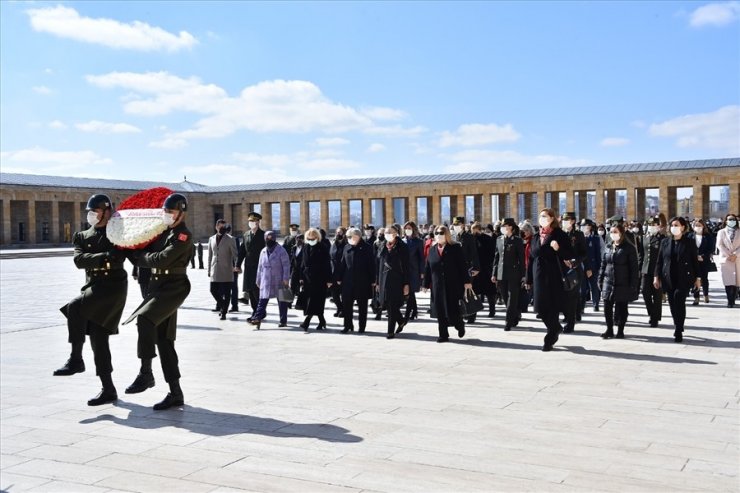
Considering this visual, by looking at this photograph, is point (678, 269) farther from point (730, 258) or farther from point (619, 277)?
point (730, 258)

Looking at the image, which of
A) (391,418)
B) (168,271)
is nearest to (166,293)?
(168,271)

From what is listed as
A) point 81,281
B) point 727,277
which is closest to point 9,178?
point 81,281

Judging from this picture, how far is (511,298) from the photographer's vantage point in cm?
1120

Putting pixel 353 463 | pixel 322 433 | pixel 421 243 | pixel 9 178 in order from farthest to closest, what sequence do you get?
pixel 9 178 → pixel 421 243 → pixel 322 433 → pixel 353 463

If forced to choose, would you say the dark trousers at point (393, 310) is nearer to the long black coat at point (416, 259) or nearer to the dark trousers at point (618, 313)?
the long black coat at point (416, 259)

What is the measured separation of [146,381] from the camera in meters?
6.25

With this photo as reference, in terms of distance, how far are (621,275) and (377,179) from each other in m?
45.4

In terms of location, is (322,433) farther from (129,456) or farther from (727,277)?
(727,277)

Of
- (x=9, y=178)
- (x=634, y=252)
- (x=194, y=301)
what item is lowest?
(x=194, y=301)

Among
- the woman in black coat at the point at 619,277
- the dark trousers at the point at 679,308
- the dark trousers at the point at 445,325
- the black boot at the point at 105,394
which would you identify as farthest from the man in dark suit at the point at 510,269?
the black boot at the point at 105,394

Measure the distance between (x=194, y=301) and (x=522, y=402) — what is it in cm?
1129

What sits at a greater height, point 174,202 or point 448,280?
point 174,202

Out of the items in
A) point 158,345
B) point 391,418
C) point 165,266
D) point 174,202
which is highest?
point 174,202

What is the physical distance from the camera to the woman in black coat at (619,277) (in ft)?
32.0
